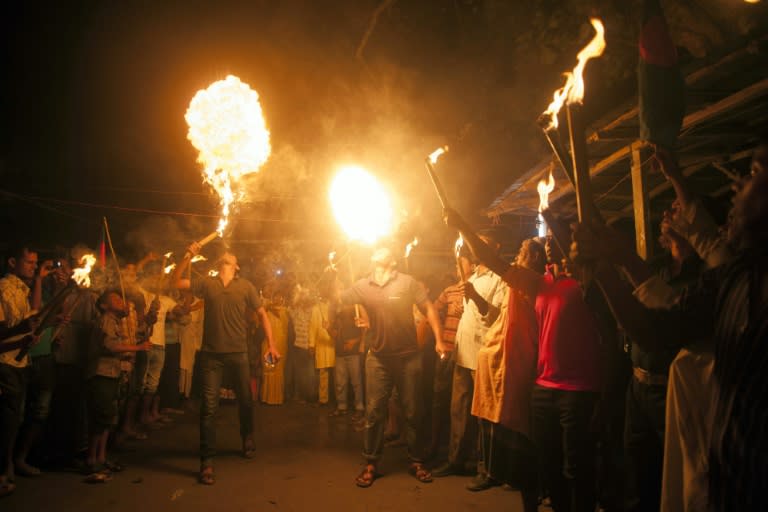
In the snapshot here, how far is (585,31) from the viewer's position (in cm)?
702

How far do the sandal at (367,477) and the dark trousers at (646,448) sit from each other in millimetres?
2886

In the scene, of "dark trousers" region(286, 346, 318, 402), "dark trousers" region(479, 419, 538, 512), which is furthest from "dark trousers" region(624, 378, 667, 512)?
"dark trousers" region(286, 346, 318, 402)

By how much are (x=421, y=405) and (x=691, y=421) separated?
4.17 m

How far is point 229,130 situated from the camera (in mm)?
9758

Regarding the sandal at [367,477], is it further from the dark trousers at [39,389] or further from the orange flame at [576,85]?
the orange flame at [576,85]

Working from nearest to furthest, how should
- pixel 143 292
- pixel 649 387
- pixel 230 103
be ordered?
1. pixel 649 387
2. pixel 143 292
3. pixel 230 103

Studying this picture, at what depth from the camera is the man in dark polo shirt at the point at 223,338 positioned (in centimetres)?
586

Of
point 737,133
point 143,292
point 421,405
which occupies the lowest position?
point 421,405

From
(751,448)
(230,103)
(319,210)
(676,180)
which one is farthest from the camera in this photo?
(319,210)

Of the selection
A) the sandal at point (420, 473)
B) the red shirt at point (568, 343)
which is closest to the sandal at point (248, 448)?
the sandal at point (420, 473)

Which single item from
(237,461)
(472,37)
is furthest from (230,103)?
(237,461)

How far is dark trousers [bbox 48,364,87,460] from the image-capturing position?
19.8 ft

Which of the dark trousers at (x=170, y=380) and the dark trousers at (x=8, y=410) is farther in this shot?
the dark trousers at (x=170, y=380)

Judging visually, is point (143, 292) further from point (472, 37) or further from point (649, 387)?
point (472, 37)
